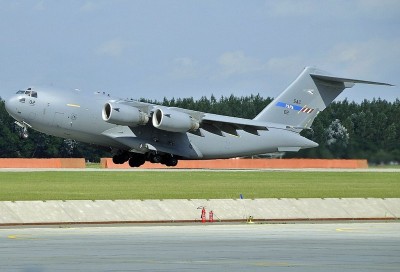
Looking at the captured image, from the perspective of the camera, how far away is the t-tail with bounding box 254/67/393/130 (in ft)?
215

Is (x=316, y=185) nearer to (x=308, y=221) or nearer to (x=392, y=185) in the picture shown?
(x=392, y=185)

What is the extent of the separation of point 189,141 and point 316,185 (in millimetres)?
13101

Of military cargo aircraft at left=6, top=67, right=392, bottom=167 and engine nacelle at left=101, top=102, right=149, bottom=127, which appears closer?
military cargo aircraft at left=6, top=67, right=392, bottom=167

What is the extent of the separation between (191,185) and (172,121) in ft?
32.7

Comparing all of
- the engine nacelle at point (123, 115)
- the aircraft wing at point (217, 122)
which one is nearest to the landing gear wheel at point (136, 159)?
the aircraft wing at point (217, 122)

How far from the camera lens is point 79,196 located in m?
39.8

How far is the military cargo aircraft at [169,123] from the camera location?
5625 centimetres

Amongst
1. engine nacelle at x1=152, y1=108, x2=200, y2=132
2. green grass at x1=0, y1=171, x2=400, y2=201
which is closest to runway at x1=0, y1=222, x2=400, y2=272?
green grass at x1=0, y1=171, x2=400, y2=201

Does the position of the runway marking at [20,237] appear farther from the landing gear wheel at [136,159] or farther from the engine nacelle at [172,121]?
the landing gear wheel at [136,159]

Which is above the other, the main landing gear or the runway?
the main landing gear

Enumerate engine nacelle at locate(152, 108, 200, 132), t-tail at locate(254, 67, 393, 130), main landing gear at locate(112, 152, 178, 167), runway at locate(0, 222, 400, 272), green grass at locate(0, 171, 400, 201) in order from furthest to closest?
t-tail at locate(254, 67, 393, 130) → main landing gear at locate(112, 152, 178, 167) → engine nacelle at locate(152, 108, 200, 132) → green grass at locate(0, 171, 400, 201) → runway at locate(0, 222, 400, 272)

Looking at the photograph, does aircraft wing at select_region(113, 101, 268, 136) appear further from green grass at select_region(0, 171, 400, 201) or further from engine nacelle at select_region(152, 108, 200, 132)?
green grass at select_region(0, 171, 400, 201)

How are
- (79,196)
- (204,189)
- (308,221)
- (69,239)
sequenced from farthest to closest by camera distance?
(204,189)
(79,196)
(308,221)
(69,239)

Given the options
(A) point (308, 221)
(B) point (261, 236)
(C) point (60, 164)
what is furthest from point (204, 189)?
(C) point (60, 164)
